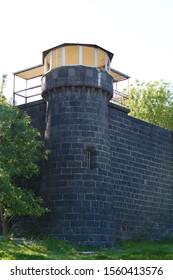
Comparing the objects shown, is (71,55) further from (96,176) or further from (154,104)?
(154,104)

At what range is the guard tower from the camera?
1770 cm

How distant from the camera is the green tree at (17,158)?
16.6 meters

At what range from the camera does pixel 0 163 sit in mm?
16938

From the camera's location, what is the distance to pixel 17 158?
17656 mm

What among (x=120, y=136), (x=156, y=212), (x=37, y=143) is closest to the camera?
(x=37, y=143)

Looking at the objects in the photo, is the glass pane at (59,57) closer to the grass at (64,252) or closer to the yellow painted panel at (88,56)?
the yellow painted panel at (88,56)

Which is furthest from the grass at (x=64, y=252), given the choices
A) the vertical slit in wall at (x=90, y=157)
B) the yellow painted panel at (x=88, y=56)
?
the yellow painted panel at (x=88, y=56)

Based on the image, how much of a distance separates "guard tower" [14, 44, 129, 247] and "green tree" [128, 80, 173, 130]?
19274mm

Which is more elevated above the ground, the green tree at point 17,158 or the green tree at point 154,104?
the green tree at point 154,104

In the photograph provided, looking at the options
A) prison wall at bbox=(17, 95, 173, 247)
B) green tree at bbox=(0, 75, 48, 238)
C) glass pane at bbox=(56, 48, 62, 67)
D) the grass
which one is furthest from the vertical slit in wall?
glass pane at bbox=(56, 48, 62, 67)

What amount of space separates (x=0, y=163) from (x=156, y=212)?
9443 mm

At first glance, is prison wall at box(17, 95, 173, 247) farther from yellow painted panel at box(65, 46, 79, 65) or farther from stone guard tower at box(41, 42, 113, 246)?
yellow painted panel at box(65, 46, 79, 65)

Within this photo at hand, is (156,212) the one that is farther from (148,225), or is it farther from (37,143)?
(37,143)

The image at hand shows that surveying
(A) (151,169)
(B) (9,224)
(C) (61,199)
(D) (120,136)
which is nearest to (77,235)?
(C) (61,199)
